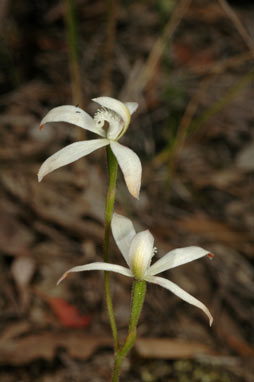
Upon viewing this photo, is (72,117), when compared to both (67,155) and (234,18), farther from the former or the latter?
(234,18)

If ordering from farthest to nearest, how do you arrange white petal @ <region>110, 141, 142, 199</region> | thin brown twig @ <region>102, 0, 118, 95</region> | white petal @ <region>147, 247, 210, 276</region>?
thin brown twig @ <region>102, 0, 118, 95</region> → white petal @ <region>147, 247, 210, 276</region> → white petal @ <region>110, 141, 142, 199</region>

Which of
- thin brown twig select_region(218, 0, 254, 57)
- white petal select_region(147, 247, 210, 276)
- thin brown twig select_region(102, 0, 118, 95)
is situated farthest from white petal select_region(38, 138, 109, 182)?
thin brown twig select_region(102, 0, 118, 95)

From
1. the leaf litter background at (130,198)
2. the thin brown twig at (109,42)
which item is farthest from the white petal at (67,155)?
the thin brown twig at (109,42)

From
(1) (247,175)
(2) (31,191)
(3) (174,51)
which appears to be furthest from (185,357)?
(3) (174,51)

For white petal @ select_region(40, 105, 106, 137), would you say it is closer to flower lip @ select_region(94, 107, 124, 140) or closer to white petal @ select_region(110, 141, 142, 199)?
flower lip @ select_region(94, 107, 124, 140)

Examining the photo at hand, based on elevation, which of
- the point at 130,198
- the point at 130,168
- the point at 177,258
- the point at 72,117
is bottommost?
the point at 130,198

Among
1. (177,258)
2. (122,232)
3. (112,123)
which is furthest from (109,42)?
(177,258)

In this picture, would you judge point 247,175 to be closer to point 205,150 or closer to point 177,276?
point 205,150
